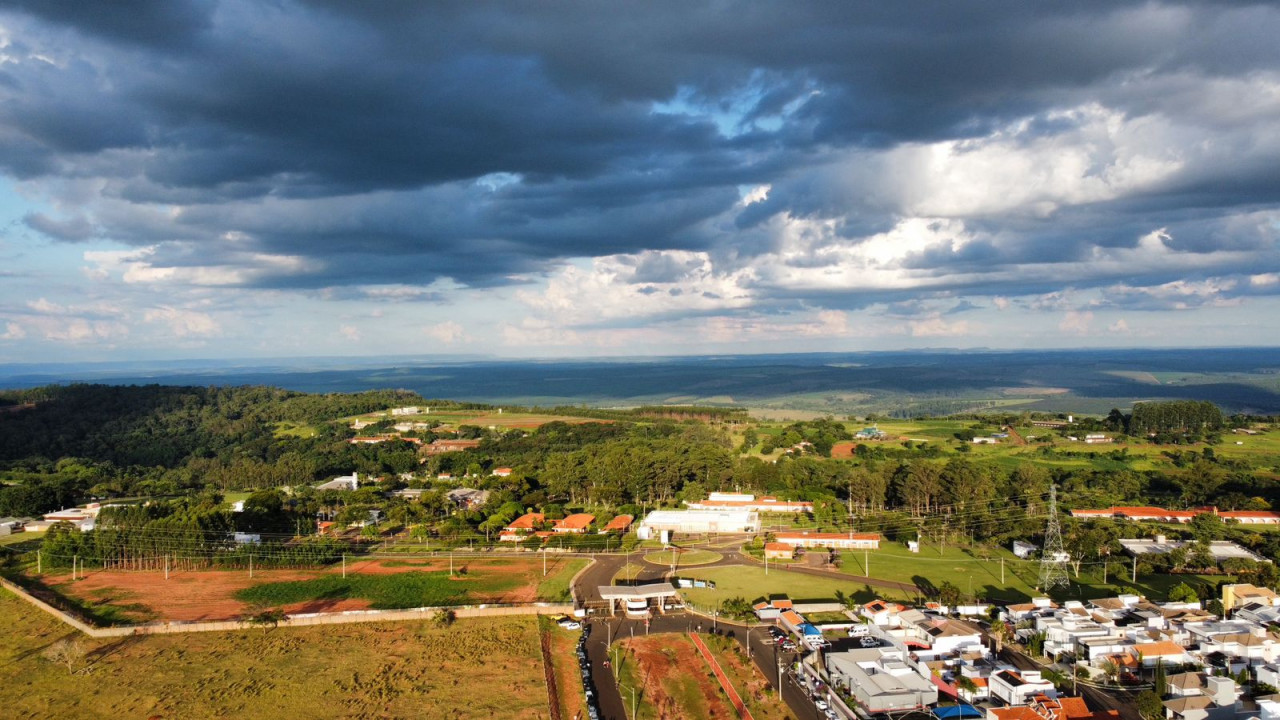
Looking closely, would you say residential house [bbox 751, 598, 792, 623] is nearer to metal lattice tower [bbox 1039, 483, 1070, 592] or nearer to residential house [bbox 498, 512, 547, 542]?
metal lattice tower [bbox 1039, 483, 1070, 592]

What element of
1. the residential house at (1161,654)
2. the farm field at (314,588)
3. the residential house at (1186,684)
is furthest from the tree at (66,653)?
the residential house at (1161,654)

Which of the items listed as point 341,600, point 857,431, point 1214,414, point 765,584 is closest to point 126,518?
point 341,600

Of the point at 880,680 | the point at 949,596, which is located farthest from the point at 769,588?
the point at 880,680

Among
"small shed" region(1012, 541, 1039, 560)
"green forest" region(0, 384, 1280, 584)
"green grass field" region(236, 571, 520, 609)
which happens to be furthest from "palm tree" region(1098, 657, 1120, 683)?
"green grass field" region(236, 571, 520, 609)

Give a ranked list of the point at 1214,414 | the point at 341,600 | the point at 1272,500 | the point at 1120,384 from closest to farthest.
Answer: the point at 341,600, the point at 1272,500, the point at 1214,414, the point at 1120,384

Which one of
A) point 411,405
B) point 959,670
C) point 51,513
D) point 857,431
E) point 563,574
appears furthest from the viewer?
point 411,405

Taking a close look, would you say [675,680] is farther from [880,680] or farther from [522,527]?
[522,527]

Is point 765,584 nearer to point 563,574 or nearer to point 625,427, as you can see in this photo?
point 563,574
